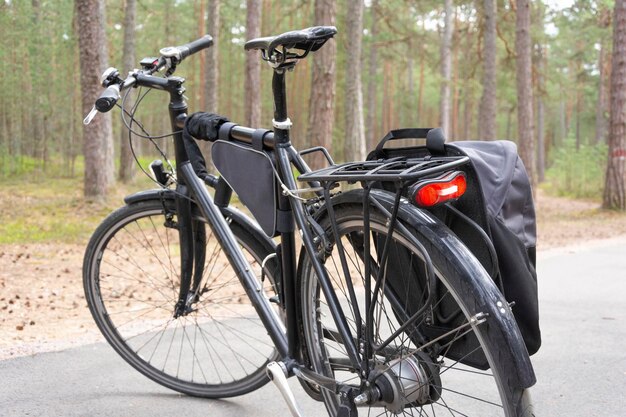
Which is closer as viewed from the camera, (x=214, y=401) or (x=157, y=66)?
(x=157, y=66)

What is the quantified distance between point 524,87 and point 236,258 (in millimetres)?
14026

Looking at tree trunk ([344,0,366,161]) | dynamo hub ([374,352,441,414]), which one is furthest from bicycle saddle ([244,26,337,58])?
tree trunk ([344,0,366,161])

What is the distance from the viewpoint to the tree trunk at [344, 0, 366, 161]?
49.2 ft

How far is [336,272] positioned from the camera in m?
2.69

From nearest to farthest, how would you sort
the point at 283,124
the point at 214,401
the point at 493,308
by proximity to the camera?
the point at 493,308, the point at 283,124, the point at 214,401

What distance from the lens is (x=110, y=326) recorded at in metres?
3.43

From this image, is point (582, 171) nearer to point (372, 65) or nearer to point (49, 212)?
point (372, 65)

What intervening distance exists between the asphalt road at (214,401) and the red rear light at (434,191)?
61.6 inches

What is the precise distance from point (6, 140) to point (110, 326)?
2154 centimetres

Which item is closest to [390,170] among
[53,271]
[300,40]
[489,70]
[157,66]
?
[300,40]

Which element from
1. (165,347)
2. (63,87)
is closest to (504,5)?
(63,87)

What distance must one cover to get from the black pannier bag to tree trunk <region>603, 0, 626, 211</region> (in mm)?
14254

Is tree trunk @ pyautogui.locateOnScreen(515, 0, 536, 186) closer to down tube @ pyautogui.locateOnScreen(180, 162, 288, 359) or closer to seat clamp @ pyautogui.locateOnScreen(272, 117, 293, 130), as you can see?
down tube @ pyautogui.locateOnScreen(180, 162, 288, 359)

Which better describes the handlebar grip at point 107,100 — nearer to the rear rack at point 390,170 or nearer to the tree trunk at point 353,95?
the rear rack at point 390,170
